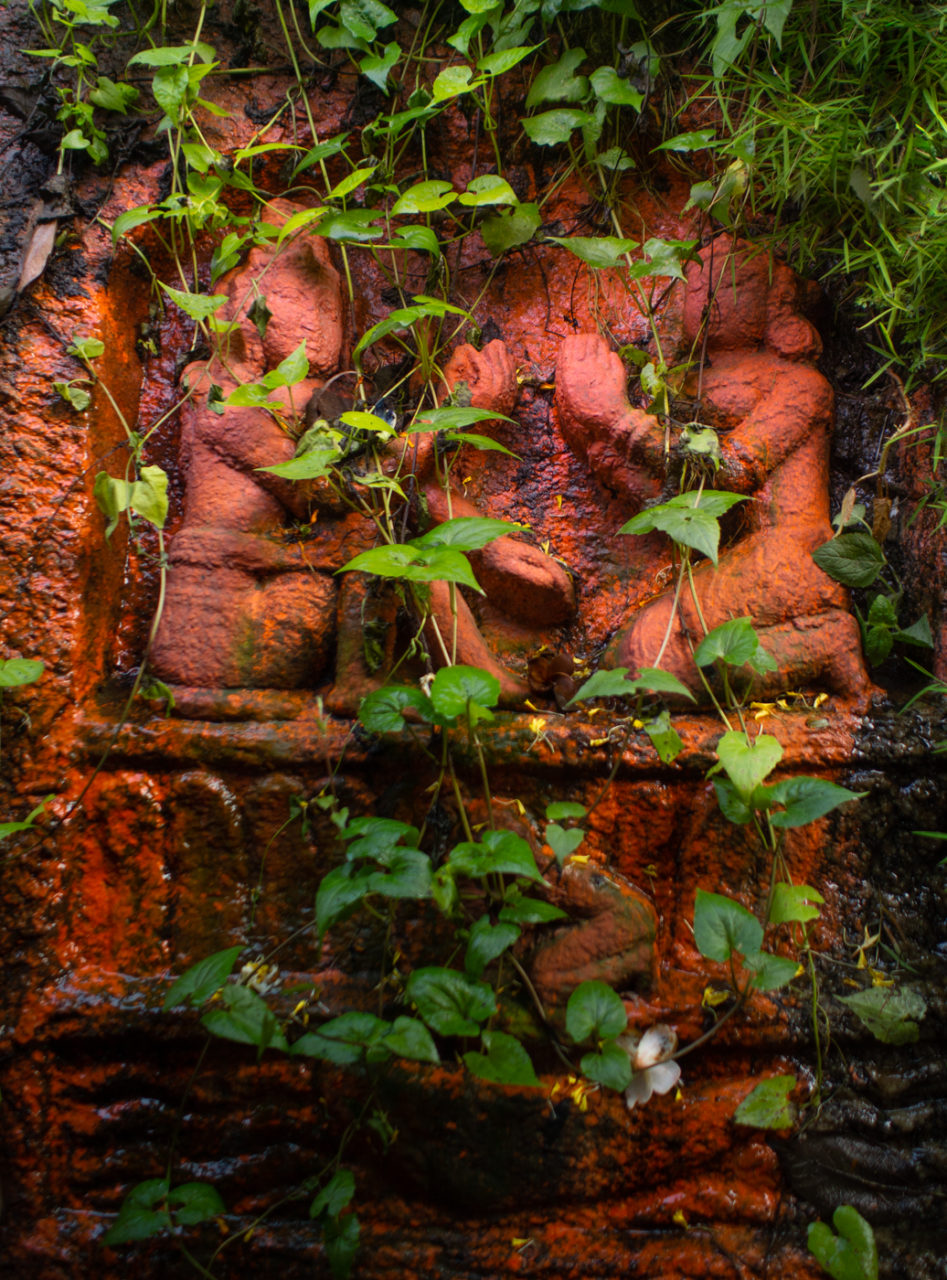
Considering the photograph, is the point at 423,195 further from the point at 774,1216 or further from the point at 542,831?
the point at 774,1216

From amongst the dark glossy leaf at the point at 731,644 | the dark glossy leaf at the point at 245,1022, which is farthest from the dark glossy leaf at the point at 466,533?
the dark glossy leaf at the point at 245,1022

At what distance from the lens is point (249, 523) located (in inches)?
73.0

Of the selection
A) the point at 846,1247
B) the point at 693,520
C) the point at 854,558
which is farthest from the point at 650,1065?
the point at 854,558

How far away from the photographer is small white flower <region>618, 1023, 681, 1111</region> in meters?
1.42

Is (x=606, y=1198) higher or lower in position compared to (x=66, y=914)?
lower

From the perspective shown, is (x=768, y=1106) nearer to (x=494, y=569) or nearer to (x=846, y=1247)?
(x=846, y=1247)

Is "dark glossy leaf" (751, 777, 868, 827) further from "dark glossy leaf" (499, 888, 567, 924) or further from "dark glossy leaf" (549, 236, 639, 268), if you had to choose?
"dark glossy leaf" (549, 236, 639, 268)

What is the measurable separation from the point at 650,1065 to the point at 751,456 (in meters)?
1.39

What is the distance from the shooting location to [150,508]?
1.58 metres

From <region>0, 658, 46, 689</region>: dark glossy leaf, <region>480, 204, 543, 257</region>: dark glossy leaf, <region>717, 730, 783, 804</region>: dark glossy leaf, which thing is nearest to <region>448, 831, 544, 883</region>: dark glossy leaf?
<region>717, 730, 783, 804</region>: dark glossy leaf

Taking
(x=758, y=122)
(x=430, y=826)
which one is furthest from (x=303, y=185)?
(x=430, y=826)

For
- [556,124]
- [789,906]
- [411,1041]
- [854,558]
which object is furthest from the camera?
[556,124]

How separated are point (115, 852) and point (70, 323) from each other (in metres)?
1.33

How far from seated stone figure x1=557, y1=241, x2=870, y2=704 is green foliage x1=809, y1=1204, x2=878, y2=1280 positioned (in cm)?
99
